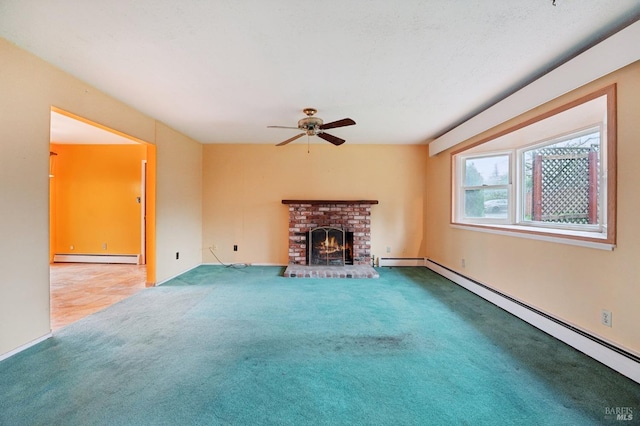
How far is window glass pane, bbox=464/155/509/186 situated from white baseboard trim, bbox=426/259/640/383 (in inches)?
59.5

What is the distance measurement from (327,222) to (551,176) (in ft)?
10.8

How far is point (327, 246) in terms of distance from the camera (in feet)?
16.0

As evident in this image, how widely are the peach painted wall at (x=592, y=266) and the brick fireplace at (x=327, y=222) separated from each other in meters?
1.96

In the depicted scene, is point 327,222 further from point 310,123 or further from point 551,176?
point 551,176

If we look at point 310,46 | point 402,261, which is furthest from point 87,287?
point 402,261

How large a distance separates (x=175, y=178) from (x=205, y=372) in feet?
11.2

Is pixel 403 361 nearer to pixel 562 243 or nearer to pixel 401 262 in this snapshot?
pixel 562 243

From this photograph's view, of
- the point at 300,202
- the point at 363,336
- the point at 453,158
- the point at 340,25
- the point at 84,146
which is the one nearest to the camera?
the point at 340,25

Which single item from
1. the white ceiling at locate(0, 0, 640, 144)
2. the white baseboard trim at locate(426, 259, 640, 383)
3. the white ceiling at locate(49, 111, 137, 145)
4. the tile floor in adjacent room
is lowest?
the tile floor in adjacent room

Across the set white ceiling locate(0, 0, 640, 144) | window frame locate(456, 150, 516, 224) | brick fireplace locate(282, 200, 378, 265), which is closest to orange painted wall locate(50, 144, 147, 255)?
white ceiling locate(0, 0, 640, 144)

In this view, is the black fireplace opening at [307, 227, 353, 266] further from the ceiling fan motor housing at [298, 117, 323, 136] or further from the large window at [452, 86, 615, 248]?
the ceiling fan motor housing at [298, 117, 323, 136]

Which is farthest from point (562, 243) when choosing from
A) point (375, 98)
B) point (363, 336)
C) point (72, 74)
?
point (72, 74)

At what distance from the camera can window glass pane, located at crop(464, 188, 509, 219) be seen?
11.5 feet

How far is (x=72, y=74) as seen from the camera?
2.42 meters
